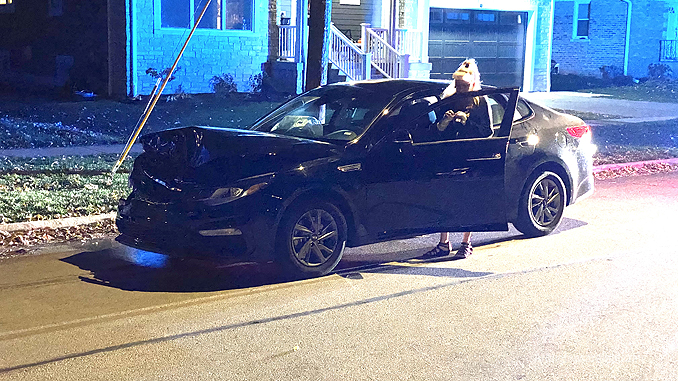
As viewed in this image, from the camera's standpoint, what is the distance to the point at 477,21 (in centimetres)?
2597

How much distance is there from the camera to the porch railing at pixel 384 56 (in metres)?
22.1

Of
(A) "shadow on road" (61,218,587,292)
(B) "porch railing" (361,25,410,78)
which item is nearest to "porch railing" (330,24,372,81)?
(B) "porch railing" (361,25,410,78)

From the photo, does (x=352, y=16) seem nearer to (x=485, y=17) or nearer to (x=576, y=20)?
(x=485, y=17)

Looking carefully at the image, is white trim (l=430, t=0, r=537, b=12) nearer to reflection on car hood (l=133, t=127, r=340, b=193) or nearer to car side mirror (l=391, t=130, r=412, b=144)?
car side mirror (l=391, t=130, r=412, b=144)

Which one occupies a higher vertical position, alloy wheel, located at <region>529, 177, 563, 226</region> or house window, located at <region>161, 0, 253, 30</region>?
house window, located at <region>161, 0, 253, 30</region>

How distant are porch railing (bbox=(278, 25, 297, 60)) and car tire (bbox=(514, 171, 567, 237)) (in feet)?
45.6

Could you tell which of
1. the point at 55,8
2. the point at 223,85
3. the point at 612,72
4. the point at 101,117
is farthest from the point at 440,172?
the point at 612,72

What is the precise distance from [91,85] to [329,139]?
47.6 ft

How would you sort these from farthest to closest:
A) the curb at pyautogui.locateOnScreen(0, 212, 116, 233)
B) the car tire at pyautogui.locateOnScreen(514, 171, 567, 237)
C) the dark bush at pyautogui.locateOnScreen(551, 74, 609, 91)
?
the dark bush at pyautogui.locateOnScreen(551, 74, 609, 91) < the car tire at pyautogui.locateOnScreen(514, 171, 567, 237) < the curb at pyautogui.locateOnScreen(0, 212, 116, 233)

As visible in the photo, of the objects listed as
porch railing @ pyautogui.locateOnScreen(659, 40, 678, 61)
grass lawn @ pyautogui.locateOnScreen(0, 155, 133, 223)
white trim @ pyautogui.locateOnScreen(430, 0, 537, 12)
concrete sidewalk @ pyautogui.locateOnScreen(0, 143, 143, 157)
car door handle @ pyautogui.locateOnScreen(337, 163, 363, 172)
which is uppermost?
white trim @ pyautogui.locateOnScreen(430, 0, 537, 12)

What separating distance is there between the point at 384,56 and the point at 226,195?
16728 mm

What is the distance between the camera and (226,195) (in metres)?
6.39

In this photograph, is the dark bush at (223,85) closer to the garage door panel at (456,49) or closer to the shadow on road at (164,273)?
the garage door panel at (456,49)

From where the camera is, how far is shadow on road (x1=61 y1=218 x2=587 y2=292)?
6.66 m
